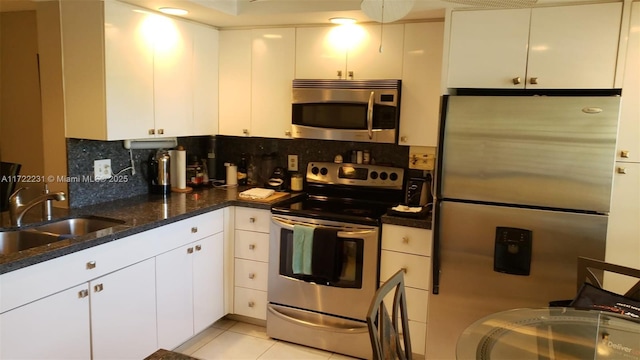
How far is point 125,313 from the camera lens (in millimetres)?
2510

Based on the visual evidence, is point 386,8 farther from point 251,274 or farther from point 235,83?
point 251,274

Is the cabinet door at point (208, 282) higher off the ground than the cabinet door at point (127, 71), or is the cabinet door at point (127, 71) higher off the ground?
the cabinet door at point (127, 71)

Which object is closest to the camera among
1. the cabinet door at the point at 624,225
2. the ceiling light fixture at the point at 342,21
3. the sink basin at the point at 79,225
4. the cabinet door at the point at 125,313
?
the cabinet door at the point at 125,313

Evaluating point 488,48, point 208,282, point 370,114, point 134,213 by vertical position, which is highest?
point 488,48

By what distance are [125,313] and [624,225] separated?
8.47 feet

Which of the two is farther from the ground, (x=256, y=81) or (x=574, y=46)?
(x=574, y=46)

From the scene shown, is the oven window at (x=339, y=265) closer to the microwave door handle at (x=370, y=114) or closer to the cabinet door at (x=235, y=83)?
the microwave door handle at (x=370, y=114)

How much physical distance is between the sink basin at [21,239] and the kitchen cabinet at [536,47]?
90.4 inches

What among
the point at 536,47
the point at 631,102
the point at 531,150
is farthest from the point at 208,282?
the point at 631,102

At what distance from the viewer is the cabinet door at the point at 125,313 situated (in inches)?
92.4

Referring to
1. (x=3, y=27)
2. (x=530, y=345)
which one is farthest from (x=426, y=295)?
(x=3, y=27)

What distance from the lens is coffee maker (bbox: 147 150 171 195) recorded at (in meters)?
3.36

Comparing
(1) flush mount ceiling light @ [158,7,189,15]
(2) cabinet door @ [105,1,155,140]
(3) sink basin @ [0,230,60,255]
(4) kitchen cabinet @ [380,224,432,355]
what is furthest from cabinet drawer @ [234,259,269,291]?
(1) flush mount ceiling light @ [158,7,189,15]

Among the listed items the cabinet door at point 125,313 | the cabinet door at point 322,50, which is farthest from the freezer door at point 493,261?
the cabinet door at point 125,313
